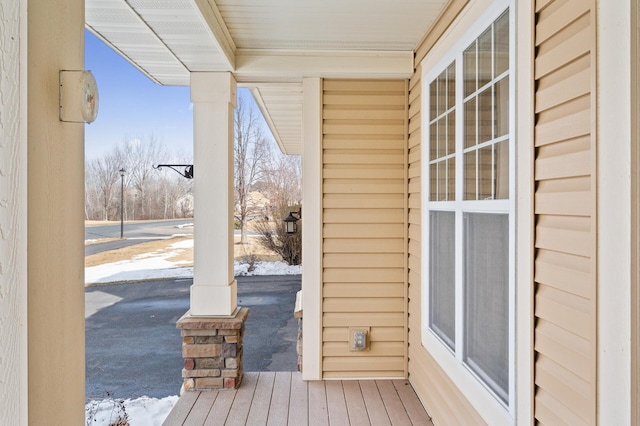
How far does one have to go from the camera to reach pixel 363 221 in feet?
10.7

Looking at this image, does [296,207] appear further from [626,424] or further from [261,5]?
[626,424]

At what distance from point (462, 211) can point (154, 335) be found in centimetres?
501

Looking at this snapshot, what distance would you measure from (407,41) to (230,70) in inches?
51.2

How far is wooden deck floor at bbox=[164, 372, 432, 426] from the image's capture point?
8.80ft

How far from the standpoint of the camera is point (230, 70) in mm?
3082

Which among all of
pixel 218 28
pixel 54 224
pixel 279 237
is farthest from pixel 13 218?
pixel 279 237

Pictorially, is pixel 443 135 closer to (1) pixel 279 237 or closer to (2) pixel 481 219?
(2) pixel 481 219

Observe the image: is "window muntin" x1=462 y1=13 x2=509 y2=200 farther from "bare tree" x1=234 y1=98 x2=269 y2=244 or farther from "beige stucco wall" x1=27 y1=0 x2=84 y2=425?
"bare tree" x1=234 y1=98 x2=269 y2=244

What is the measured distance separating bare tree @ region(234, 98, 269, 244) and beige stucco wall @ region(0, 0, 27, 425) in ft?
28.7

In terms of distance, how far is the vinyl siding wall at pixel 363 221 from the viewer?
3.26 metres

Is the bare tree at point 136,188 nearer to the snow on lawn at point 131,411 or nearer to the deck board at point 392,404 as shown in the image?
the snow on lawn at point 131,411

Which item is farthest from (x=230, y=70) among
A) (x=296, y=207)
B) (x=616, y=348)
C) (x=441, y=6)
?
(x=296, y=207)

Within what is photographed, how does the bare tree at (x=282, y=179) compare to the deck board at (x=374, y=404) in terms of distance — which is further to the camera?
the bare tree at (x=282, y=179)

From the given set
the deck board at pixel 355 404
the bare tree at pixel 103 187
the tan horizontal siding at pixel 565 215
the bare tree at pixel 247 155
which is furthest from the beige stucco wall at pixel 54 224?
the bare tree at pixel 247 155
